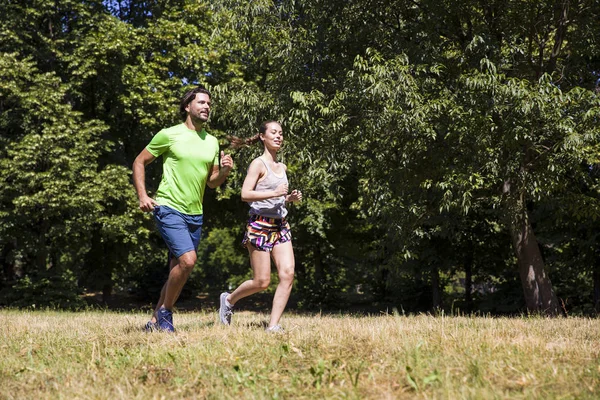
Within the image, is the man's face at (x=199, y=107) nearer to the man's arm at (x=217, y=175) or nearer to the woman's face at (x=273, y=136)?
the man's arm at (x=217, y=175)

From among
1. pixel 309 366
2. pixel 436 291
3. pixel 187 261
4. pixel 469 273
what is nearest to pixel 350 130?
pixel 187 261

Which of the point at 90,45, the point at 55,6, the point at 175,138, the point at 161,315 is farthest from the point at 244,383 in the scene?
the point at 55,6

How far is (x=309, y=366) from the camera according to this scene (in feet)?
12.6

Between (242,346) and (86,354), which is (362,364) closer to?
(242,346)

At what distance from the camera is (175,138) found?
5793 millimetres

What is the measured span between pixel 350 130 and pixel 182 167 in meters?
6.61

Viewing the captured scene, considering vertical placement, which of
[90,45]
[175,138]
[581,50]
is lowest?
[175,138]

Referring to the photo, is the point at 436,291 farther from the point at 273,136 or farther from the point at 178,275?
the point at 178,275

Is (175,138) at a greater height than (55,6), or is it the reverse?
(55,6)

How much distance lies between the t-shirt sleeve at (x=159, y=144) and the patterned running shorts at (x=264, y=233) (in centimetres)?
106

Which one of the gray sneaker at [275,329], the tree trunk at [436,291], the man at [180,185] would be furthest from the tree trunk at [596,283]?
the man at [180,185]

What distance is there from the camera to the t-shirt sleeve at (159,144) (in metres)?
5.77

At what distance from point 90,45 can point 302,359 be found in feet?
52.0

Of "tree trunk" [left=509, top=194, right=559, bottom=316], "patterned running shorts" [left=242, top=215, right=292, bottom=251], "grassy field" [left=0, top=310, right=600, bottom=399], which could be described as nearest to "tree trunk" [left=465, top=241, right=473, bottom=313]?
"tree trunk" [left=509, top=194, right=559, bottom=316]
